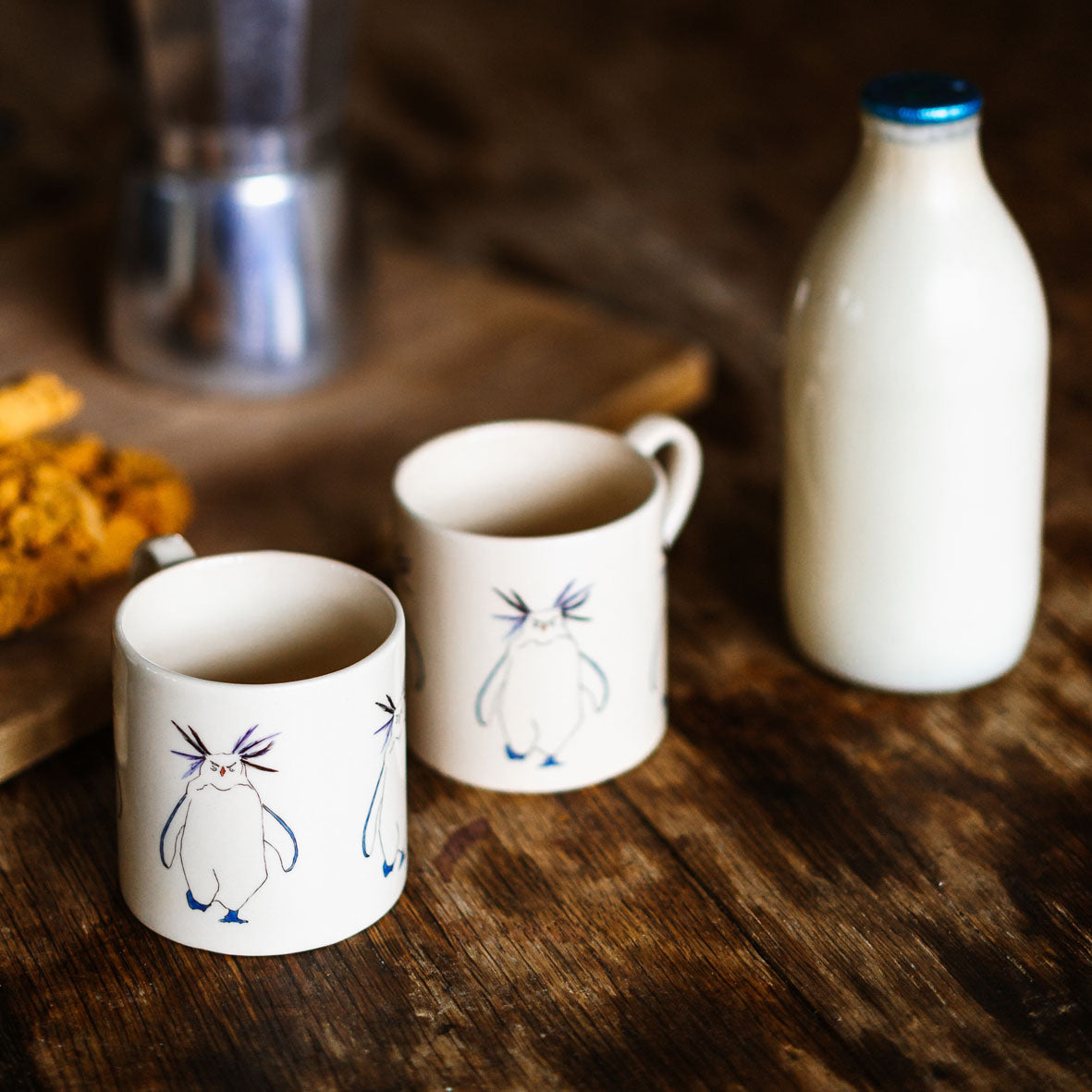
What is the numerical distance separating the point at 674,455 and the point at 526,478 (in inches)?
2.5

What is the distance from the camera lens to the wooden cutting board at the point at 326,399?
1.95ft

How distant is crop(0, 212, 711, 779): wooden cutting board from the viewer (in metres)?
0.60

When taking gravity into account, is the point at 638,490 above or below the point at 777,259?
above

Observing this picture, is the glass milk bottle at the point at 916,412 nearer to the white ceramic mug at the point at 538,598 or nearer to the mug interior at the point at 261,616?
the white ceramic mug at the point at 538,598

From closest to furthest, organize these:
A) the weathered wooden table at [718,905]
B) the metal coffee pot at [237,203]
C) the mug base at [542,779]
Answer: the weathered wooden table at [718,905] → the mug base at [542,779] → the metal coffee pot at [237,203]

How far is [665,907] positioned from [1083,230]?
2.19ft

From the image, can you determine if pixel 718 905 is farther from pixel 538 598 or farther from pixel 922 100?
pixel 922 100

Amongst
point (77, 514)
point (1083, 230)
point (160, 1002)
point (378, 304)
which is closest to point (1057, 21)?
point (1083, 230)

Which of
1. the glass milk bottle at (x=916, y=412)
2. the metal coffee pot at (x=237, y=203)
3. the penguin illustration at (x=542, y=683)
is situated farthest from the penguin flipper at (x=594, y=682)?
the metal coffee pot at (x=237, y=203)

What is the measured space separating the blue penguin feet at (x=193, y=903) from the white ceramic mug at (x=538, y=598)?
0.38ft

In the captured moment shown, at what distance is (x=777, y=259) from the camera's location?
0.98 metres

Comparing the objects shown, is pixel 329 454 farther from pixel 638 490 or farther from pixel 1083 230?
pixel 1083 230

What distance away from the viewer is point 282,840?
451mm

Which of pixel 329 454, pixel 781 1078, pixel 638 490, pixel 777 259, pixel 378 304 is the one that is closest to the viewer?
pixel 781 1078
